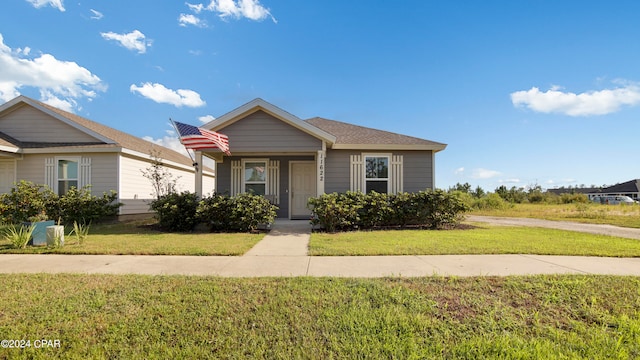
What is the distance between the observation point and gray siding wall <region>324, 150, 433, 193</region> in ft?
36.1

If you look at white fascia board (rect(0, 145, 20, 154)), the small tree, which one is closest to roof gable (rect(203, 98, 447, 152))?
the small tree

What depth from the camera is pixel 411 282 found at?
3.90 metres

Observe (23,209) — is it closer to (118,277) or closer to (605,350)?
(118,277)

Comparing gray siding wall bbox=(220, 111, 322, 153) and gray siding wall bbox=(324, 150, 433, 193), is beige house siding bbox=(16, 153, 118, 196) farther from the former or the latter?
gray siding wall bbox=(324, 150, 433, 193)

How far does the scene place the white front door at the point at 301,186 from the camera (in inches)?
459

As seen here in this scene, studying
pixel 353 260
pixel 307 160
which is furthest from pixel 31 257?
pixel 307 160

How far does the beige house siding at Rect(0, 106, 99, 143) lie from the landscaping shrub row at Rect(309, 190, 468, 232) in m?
10.8

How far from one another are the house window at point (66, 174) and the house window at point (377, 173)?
11733 millimetres

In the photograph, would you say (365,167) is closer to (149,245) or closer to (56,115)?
(149,245)

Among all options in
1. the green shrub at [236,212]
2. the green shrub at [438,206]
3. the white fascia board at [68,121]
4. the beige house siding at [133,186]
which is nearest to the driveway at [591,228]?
the green shrub at [438,206]

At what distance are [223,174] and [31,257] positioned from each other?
6.38 meters

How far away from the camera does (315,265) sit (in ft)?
16.1

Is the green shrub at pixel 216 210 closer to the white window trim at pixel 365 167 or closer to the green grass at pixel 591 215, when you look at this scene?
the white window trim at pixel 365 167

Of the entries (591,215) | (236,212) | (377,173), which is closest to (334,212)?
(236,212)
